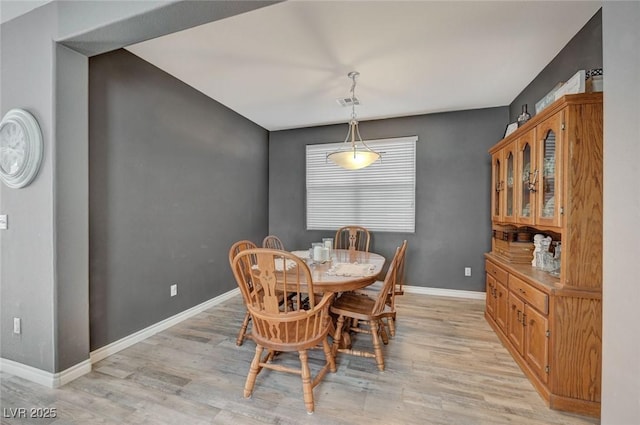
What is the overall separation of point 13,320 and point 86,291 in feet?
1.80

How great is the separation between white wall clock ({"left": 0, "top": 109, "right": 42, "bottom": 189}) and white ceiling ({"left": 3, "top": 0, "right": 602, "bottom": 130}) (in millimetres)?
1036

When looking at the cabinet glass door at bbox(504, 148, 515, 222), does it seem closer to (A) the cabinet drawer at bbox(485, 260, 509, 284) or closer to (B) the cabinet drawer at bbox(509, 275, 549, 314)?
(A) the cabinet drawer at bbox(485, 260, 509, 284)

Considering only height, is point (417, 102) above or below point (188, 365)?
above

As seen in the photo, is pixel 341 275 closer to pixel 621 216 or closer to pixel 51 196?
pixel 621 216

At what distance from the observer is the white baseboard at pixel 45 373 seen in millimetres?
1854

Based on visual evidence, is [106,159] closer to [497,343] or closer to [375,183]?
[375,183]

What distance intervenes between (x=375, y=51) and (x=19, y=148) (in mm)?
2753

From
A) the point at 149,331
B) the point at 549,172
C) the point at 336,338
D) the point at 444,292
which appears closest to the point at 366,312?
the point at 336,338

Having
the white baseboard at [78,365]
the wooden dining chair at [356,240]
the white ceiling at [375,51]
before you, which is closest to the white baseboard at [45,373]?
the white baseboard at [78,365]

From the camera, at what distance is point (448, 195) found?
3.83 m

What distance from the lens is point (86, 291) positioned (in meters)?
2.03

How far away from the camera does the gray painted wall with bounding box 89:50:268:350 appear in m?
2.25

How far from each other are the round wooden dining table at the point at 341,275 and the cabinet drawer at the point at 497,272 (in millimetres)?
1065

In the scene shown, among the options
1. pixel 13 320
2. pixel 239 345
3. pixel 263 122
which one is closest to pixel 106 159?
pixel 13 320
